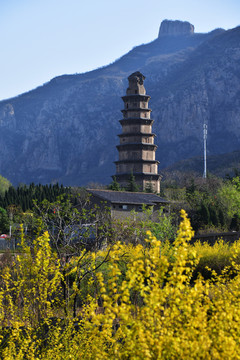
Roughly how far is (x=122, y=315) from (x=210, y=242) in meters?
30.8

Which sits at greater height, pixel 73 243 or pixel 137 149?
pixel 137 149

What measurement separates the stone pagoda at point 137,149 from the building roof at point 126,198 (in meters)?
14.7

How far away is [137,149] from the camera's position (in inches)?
3307

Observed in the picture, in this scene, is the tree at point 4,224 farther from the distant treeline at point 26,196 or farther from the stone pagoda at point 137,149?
the stone pagoda at point 137,149

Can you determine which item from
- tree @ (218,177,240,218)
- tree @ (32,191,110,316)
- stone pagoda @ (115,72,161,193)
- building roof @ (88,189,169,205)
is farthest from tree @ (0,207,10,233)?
tree @ (32,191,110,316)

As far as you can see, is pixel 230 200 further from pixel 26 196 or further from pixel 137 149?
pixel 26 196

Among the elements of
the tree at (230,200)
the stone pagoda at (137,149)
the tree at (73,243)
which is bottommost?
the tree at (73,243)

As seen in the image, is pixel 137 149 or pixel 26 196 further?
pixel 137 149

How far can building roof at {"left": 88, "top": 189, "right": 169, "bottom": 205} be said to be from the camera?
63.6 meters

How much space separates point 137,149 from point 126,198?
67.4 feet

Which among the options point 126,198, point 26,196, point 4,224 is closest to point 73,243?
point 4,224

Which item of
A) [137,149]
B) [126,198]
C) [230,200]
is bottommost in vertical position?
[230,200]

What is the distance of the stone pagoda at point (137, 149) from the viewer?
83.3m

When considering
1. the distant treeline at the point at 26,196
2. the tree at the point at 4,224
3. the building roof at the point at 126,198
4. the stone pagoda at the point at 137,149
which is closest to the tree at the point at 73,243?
the tree at the point at 4,224
